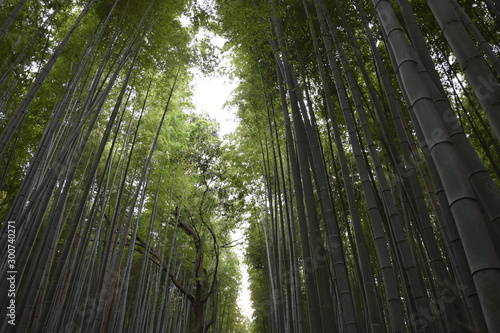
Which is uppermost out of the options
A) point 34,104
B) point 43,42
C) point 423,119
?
point 43,42

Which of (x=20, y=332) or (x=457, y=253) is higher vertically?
(x=457, y=253)

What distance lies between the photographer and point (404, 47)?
1.10 metres

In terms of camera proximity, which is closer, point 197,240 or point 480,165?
point 480,165

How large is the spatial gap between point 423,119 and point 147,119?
19.1 ft

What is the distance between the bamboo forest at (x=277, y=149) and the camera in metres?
1.19

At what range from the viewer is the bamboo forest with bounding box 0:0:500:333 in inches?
46.8

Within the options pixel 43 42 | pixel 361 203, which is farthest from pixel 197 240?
pixel 43 42

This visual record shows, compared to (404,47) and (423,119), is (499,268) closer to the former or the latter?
(423,119)

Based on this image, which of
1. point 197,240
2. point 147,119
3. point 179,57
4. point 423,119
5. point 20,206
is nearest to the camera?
point 423,119

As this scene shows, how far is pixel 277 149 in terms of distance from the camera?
210 inches

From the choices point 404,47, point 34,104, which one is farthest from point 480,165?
→ point 34,104

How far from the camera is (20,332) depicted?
2264 mm

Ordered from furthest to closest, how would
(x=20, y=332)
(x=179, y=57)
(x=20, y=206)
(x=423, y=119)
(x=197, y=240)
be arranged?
(x=197, y=240) → (x=179, y=57) → (x=20, y=206) → (x=20, y=332) → (x=423, y=119)

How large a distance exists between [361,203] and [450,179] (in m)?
4.79
